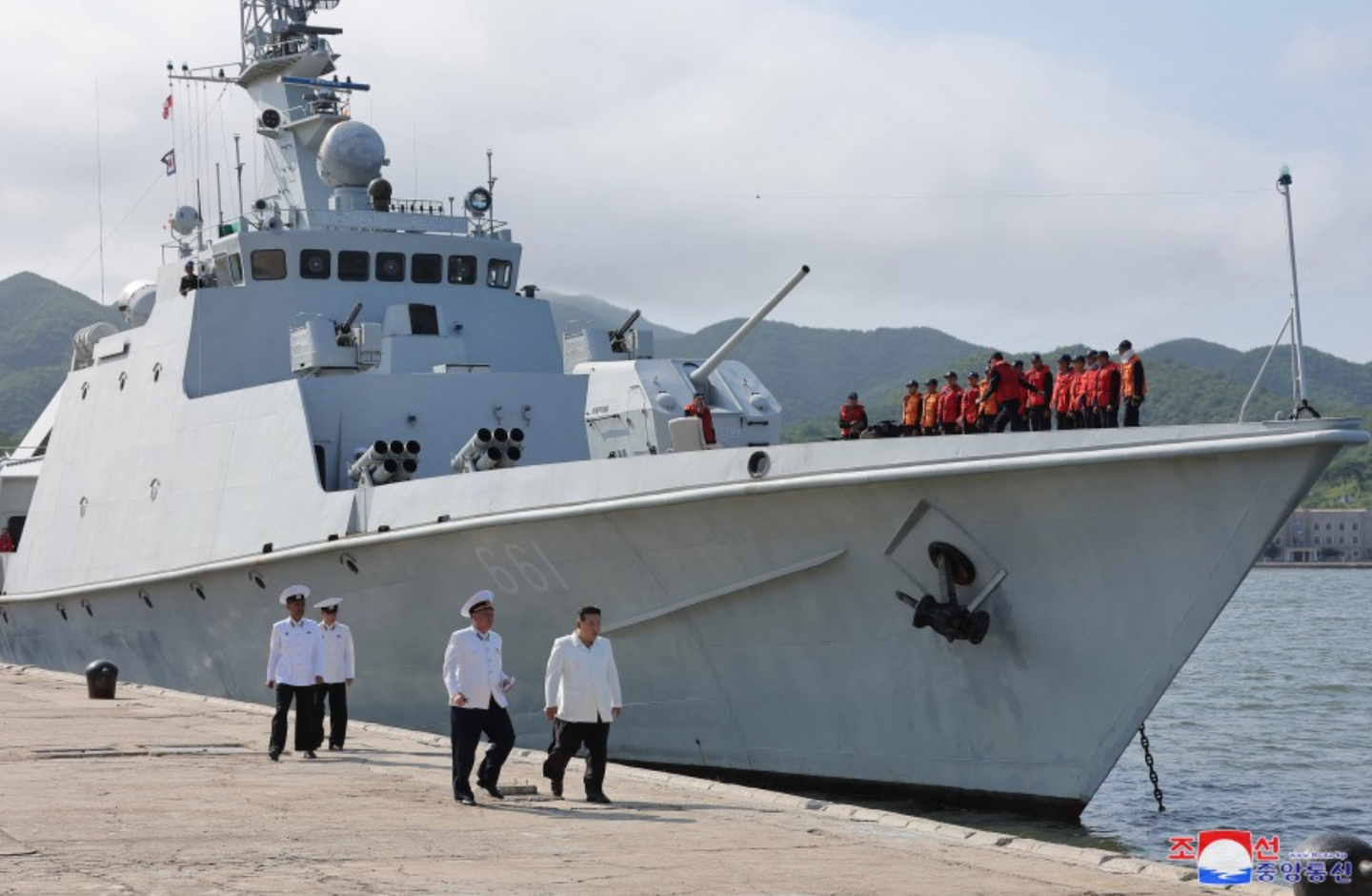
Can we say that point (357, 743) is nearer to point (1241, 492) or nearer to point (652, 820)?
point (652, 820)

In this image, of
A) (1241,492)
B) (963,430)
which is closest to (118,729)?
(963,430)

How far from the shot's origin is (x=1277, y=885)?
766cm

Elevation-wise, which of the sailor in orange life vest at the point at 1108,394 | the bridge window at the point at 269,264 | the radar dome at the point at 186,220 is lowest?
the sailor in orange life vest at the point at 1108,394

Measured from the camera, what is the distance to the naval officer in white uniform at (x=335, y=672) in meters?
12.6

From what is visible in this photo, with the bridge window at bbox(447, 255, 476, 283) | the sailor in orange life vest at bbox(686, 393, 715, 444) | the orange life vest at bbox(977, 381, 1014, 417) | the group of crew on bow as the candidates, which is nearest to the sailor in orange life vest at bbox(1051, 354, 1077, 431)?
the group of crew on bow

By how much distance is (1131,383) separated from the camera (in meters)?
12.7

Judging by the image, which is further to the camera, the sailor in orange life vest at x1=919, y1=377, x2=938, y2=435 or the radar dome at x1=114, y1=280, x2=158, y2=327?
the radar dome at x1=114, y1=280, x2=158, y2=327

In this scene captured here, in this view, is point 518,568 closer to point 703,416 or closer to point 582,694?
point 703,416

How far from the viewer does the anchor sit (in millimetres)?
12406

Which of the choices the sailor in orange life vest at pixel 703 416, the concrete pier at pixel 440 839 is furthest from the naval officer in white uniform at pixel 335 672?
the sailor in orange life vest at pixel 703 416

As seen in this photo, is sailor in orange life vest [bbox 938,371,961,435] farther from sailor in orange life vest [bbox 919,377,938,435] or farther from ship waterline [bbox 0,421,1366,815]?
ship waterline [bbox 0,421,1366,815]

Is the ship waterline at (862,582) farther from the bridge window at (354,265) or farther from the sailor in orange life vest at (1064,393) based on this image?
the bridge window at (354,265)

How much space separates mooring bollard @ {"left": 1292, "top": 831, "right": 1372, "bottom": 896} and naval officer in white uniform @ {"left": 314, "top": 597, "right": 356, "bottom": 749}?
739 centimetres

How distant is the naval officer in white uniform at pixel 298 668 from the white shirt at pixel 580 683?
2744 mm
